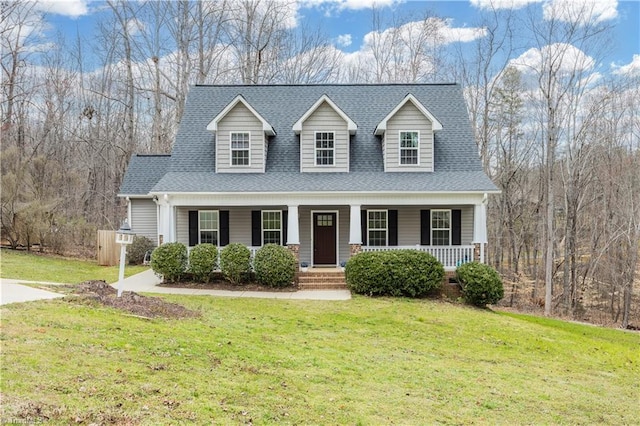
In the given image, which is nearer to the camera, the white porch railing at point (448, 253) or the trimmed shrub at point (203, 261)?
the trimmed shrub at point (203, 261)

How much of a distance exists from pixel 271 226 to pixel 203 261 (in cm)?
347

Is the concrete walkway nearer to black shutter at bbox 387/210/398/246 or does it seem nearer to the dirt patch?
the dirt patch

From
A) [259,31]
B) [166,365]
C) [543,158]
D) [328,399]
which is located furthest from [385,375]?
[259,31]

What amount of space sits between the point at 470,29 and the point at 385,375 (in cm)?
2566

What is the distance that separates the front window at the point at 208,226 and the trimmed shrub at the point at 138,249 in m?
5.37

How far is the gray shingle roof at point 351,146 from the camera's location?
1684cm

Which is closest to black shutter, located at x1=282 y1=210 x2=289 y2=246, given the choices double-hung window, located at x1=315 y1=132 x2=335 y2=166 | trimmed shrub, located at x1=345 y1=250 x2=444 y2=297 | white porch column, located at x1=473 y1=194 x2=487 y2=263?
double-hung window, located at x1=315 y1=132 x2=335 y2=166

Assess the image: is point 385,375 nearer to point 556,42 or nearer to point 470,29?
point 556,42

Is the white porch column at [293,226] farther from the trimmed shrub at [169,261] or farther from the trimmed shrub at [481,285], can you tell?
the trimmed shrub at [481,285]

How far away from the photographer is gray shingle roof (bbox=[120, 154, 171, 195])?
21969mm

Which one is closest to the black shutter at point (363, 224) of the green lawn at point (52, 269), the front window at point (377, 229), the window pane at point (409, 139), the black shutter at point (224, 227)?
the front window at point (377, 229)

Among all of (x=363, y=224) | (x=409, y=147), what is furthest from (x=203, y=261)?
(x=409, y=147)

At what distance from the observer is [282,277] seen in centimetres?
1536

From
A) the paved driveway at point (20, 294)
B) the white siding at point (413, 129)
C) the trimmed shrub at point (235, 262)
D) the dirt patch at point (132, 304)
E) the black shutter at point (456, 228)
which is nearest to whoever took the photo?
the paved driveway at point (20, 294)
